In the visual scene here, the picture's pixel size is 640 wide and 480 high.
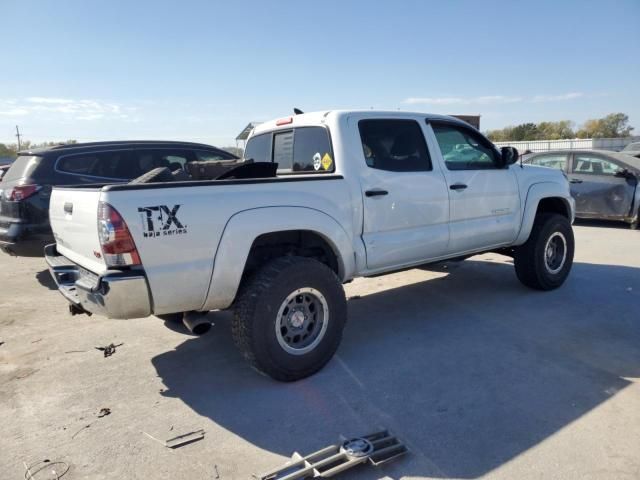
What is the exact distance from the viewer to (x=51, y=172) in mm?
6480

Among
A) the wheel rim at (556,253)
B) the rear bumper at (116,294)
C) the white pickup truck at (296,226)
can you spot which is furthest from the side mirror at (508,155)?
the rear bumper at (116,294)

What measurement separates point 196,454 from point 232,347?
162cm

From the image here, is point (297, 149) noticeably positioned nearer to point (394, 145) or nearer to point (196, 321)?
point (394, 145)

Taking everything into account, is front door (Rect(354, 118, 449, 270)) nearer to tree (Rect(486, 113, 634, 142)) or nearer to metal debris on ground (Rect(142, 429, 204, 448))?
metal debris on ground (Rect(142, 429, 204, 448))

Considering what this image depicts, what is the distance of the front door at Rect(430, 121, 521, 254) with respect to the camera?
4.79 m

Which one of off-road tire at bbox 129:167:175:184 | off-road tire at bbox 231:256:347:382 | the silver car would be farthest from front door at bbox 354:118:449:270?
the silver car

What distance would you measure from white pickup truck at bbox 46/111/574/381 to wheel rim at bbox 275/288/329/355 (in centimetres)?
1

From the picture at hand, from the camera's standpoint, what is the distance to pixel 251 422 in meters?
3.12

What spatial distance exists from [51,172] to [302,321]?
4676 millimetres

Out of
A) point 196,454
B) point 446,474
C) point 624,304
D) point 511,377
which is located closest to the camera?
point 446,474

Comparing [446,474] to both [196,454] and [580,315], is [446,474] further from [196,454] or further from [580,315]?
[580,315]

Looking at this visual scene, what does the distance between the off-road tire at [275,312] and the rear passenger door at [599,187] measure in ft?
28.6

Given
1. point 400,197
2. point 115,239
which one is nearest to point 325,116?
point 400,197

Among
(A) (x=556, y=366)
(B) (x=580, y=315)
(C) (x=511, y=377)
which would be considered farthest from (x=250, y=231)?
(B) (x=580, y=315)
